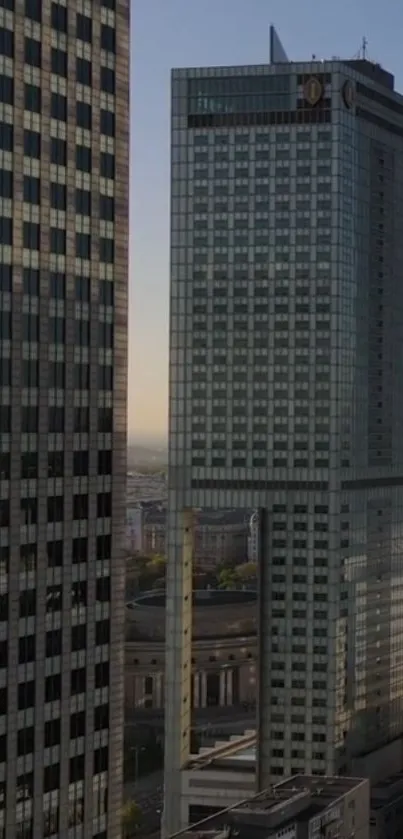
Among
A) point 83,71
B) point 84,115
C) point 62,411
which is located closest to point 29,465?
point 62,411

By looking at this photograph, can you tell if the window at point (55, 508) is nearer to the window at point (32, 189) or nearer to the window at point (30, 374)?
the window at point (30, 374)

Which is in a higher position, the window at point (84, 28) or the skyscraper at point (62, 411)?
the window at point (84, 28)

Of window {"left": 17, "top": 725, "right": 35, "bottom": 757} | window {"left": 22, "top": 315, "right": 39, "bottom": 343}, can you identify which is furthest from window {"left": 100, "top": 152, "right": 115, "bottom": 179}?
window {"left": 17, "top": 725, "right": 35, "bottom": 757}

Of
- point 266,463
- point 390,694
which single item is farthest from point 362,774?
point 266,463

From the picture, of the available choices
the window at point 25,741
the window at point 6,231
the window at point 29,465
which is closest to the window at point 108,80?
the window at point 6,231

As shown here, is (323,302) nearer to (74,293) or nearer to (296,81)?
(296,81)

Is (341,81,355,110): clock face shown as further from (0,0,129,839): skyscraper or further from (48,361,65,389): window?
(48,361,65,389): window
